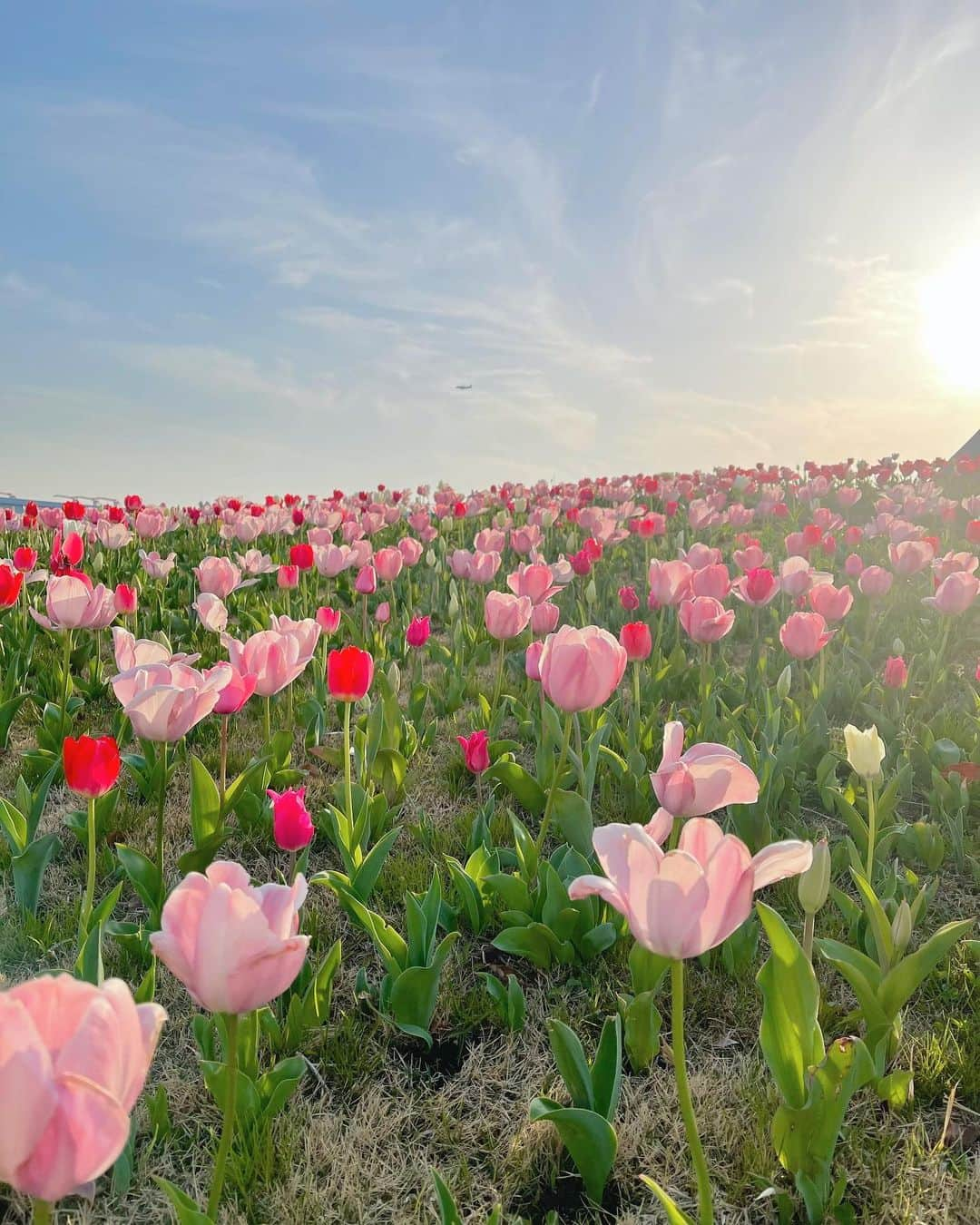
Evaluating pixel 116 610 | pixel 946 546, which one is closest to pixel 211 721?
pixel 116 610

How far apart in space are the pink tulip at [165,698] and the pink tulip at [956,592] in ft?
11.5

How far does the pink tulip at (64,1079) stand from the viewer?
2.72ft

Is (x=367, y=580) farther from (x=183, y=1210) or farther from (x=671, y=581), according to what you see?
(x=183, y=1210)

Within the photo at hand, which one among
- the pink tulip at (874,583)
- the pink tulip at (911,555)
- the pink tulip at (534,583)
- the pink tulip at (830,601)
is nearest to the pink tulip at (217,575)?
the pink tulip at (534,583)

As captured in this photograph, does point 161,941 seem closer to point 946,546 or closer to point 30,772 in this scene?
point 30,772

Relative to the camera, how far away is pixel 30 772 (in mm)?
3422

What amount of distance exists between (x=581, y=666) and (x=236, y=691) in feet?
3.24

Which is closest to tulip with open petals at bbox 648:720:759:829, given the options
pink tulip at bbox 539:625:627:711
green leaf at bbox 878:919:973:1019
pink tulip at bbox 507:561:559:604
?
pink tulip at bbox 539:625:627:711

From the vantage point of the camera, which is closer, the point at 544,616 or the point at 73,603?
the point at 73,603

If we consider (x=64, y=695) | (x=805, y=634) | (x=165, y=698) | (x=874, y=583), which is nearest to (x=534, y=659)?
(x=805, y=634)

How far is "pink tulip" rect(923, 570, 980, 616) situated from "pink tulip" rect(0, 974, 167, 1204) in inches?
163

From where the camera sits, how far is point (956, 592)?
4.10 metres

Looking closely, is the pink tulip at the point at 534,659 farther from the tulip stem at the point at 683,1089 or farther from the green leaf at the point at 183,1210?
the green leaf at the point at 183,1210

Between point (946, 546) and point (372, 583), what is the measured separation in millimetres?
6351
